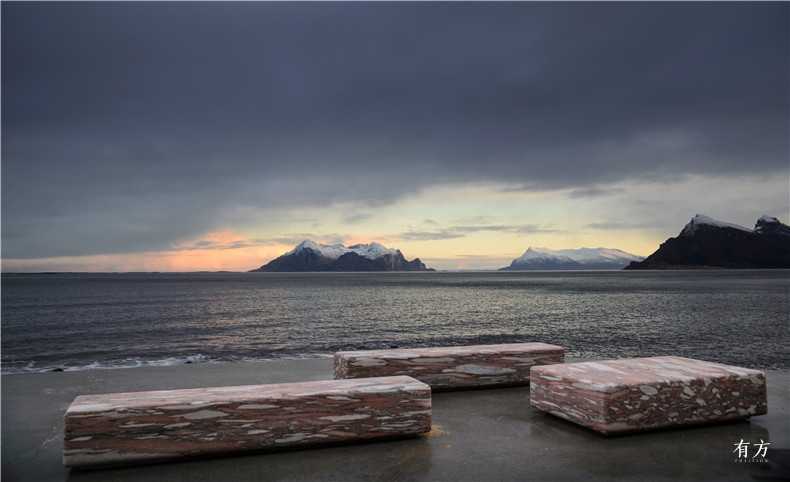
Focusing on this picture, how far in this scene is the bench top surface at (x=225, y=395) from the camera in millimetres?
4902

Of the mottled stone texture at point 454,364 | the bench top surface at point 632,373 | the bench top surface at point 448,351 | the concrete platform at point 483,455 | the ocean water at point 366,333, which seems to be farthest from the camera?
the ocean water at point 366,333

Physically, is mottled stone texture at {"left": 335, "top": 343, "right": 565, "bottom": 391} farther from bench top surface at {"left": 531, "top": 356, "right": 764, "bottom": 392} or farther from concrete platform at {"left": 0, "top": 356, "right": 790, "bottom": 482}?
bench top surface at {"left": 531, "top": 356, "right": 764, "bottom": 392}

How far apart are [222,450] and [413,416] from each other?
2.01 meters

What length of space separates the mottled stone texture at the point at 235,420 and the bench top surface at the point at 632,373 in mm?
1869

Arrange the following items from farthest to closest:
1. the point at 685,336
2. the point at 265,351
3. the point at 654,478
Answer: the point at 685,336, the point at 265,351, the point at 654,478

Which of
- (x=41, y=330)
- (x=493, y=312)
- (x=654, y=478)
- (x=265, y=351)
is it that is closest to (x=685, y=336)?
(x=493, y=312)

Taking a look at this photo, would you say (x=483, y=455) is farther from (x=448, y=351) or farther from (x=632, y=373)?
(x=448, y=351)

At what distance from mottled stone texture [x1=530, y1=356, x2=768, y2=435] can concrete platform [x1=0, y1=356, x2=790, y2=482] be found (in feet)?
0.60

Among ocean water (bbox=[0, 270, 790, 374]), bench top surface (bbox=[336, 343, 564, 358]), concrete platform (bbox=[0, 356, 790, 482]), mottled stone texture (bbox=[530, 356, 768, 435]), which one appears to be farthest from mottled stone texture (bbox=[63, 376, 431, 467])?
ocean water (bbox=[0, 270, 790, 374])

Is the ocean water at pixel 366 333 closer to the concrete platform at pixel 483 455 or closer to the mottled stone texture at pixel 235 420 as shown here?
the concrete platform at pixel 483 455

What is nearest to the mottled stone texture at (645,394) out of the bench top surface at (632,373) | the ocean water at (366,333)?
the bench top surface at (632,373)

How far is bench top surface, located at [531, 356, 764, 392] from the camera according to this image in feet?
19.1

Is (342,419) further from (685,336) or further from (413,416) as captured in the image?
(685,336)

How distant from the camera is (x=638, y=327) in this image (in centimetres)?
3081
